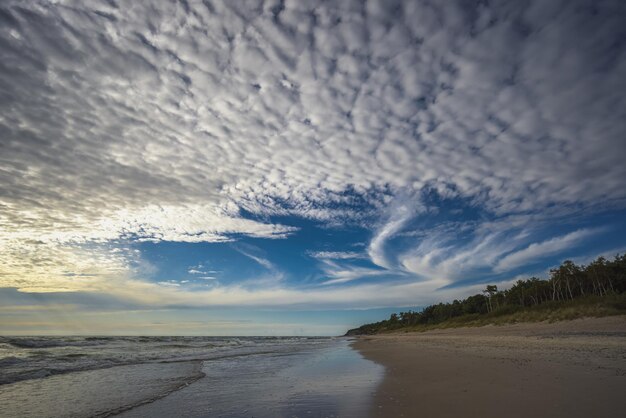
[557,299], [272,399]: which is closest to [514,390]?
[272,399]

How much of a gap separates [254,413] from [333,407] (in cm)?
187

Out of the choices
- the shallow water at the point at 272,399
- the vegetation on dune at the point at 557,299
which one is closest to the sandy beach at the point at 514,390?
the shallow water at the point at 272,399

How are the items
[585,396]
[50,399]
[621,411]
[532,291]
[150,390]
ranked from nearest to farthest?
[621,411]
[585,396]
[50,399]
[150,390]
[532,291]

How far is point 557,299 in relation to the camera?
66938 millimetres

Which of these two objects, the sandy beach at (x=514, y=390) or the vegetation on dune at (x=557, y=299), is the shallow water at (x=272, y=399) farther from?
the vegetation on dune at (x=557, y=299)

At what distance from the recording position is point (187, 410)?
8.76 m

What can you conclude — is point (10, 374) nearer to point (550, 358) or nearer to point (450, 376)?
point (450, 376)

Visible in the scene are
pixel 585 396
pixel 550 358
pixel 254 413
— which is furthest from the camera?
pixel 550 358

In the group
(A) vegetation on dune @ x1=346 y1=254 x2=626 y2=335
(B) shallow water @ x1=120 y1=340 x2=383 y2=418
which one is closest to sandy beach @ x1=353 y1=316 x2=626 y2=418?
(B) shallow water @ x1=120 y1=340 x2=383 y2=418

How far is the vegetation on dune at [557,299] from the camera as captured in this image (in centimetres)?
3819

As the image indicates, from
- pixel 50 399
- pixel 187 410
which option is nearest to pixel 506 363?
pixel 187 410

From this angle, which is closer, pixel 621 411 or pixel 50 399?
pixel 621 411

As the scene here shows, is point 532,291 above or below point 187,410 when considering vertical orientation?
above

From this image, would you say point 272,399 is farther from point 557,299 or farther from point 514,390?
point 557,299
